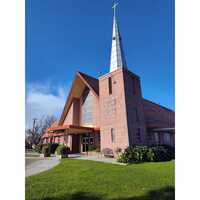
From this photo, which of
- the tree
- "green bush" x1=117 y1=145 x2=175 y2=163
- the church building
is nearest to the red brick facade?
the church building

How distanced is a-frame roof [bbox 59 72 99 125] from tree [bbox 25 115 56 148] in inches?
479

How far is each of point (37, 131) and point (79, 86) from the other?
19368 mm

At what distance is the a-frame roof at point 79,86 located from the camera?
64.4ft

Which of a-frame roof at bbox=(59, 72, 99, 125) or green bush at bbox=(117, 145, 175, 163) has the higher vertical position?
a-frame roof at bbox=(59, 72, 99, 125)

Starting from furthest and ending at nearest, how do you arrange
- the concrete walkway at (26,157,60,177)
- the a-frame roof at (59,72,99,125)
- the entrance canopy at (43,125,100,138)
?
the a-frame roof at (59,72,99,125) → the entrance canopy at (43,125,100,138) → the concrete walkway at (26,157,60,177)

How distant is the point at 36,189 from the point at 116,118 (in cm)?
1105

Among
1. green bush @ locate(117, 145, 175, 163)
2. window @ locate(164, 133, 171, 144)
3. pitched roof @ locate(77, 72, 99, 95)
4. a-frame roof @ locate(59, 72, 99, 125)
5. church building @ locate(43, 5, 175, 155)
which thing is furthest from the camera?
window @ locate(164, 133, 171, 144)

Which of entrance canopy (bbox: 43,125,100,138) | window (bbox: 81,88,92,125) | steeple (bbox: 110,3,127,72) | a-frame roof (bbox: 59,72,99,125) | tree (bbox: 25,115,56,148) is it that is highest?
steeple (bbox: 110,3,127,72)

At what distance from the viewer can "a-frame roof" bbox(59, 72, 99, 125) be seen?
19.6 metres

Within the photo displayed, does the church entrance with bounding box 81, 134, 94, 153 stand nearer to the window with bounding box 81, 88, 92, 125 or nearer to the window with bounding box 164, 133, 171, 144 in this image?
the window with bounding box 81, 88, 92, 125
